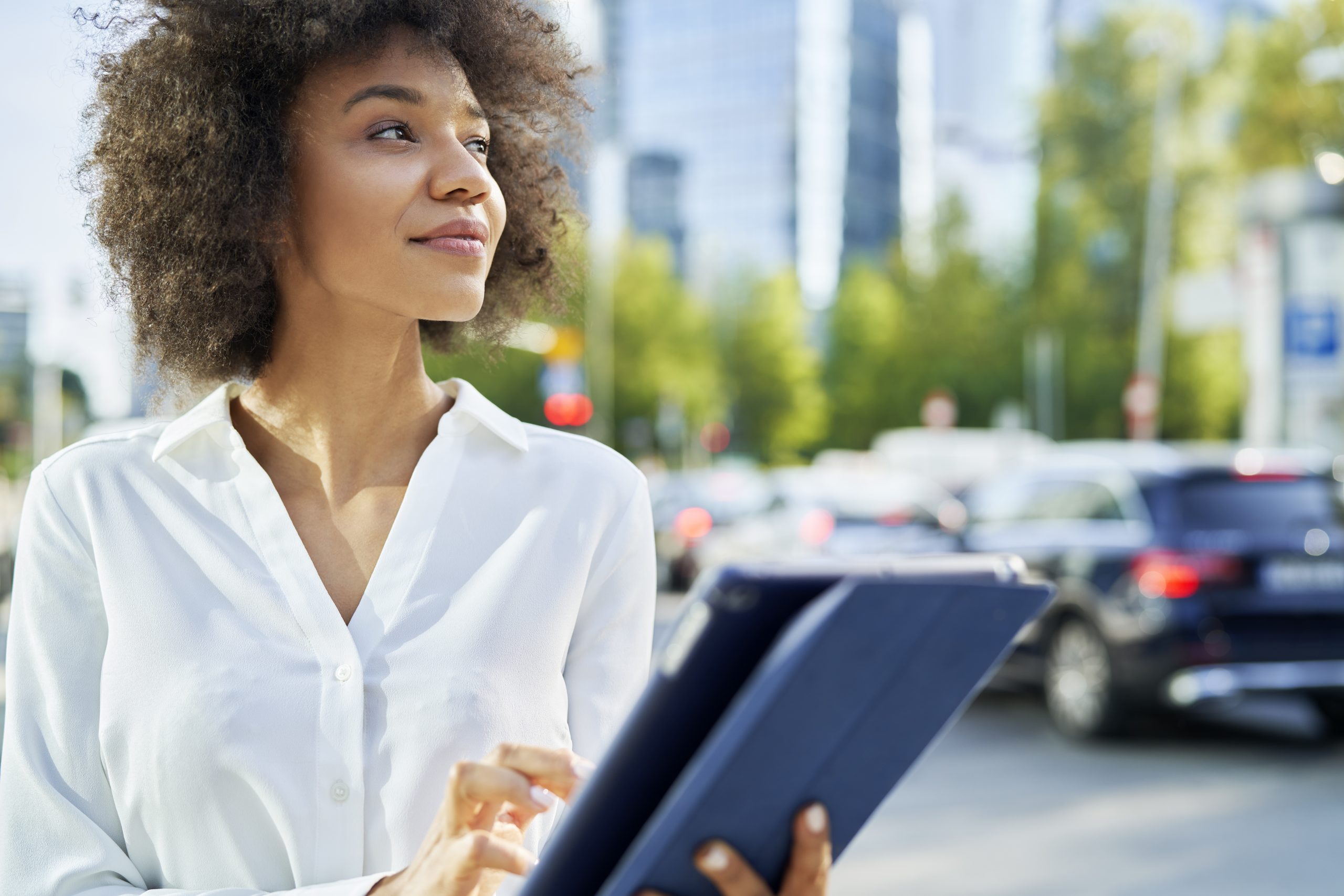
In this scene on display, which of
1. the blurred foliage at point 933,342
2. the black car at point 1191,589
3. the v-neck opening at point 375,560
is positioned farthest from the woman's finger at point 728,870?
the blurred foliage at point 933,342

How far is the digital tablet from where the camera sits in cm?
109

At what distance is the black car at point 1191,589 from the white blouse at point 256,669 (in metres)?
6.75

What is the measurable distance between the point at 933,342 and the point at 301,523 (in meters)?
50.0

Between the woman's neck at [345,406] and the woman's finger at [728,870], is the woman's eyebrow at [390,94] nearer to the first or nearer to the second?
the woman's neck at [345,406]

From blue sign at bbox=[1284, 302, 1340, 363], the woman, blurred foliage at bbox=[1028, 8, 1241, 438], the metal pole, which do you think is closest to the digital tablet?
the woman

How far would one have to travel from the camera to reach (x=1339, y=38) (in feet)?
99.7

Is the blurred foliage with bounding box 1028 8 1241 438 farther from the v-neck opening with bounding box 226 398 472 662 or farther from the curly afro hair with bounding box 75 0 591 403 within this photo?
the v-neck opening with bounding box 226 398 472 662

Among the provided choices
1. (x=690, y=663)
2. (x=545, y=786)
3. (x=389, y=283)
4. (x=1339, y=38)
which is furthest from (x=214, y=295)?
(x=1339, y=38)

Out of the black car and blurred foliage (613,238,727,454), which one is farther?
blurred foliage (613,238,727,454)

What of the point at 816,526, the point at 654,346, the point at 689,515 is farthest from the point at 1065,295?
the point at 816,526

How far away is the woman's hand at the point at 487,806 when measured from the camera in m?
1.34

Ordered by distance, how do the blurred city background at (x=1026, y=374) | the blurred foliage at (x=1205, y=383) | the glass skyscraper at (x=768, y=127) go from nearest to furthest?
the blurred city background at (x=1026, y=374) → the blurred foliage at (x=1205, y=383) → the glass skyscraper at (x=768, y=127)

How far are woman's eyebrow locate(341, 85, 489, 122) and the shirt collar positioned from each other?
378 mm

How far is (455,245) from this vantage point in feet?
5.85
